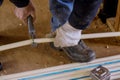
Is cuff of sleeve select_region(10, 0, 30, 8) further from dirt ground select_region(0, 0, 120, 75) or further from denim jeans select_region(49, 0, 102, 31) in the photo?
dirt ground select_region(0, 0, 120, 75)

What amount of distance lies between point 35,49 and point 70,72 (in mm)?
264

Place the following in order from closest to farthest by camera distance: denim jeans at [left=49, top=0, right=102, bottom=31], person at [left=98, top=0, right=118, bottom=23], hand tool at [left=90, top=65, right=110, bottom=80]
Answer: denim jeans at [left=49, top=0, right=102, bottom=31] → hand tool at [left=90, top=65, right=110, bottom=80] → person at [left=98, top=0, right=118, bottom=23]

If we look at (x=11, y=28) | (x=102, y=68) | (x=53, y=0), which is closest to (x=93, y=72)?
(x=102, y=68)

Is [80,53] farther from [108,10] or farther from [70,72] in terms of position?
[108,10]

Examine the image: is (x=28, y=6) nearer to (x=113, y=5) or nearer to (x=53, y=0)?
(x=53, y=0)

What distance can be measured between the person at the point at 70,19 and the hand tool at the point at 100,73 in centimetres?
13

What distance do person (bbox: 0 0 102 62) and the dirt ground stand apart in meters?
0.07

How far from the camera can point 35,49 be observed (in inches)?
53.1

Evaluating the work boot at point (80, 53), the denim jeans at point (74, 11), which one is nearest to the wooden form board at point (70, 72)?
the work boot at point (80, 53)

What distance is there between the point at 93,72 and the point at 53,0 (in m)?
0.41

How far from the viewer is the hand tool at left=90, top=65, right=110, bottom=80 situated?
3.57 ft

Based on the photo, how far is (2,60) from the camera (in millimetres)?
1277

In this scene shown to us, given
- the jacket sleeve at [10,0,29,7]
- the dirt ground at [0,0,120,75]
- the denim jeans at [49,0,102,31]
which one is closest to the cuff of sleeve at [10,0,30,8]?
the jacket sleeve at [10,0,29,7]

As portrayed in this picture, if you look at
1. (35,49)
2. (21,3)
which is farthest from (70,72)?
(21,3)
